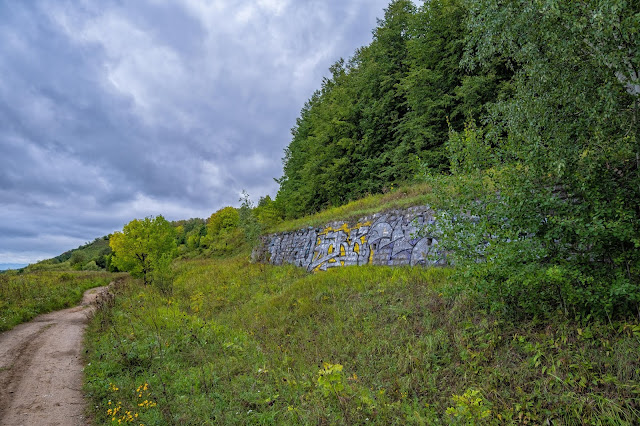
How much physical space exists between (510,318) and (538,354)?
107 cm

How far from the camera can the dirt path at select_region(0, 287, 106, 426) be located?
4836 mm

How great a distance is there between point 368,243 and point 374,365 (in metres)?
5.79

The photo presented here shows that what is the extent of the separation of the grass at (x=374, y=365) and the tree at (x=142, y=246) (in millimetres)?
11209

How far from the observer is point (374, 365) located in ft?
17.0

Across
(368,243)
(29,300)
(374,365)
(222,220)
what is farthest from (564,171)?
(222,220)

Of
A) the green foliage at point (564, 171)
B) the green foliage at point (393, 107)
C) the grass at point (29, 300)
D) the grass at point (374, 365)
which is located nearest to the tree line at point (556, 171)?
the green foliage at point (564, 171)

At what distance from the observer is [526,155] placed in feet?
15.4

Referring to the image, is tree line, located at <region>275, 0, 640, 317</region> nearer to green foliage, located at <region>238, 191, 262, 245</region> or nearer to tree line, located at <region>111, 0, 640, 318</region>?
tree line, located at <region>111, 0, 640, 318</region>

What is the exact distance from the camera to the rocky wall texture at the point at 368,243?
8872 millimetres

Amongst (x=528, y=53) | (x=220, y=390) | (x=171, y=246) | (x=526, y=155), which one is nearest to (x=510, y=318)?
(x=526, y=155)

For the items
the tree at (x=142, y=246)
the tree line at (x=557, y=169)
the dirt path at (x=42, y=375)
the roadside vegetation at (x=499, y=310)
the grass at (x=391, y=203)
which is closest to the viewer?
the roadside vegetation at (x=499, y=310)

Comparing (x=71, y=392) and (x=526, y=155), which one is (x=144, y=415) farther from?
(x=526, y=155)

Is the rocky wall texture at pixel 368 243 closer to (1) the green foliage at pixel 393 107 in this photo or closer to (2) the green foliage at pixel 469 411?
(1) the green foliage at pixel 393 107

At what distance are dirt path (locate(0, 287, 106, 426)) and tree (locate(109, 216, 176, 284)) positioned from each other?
912 centimetres
